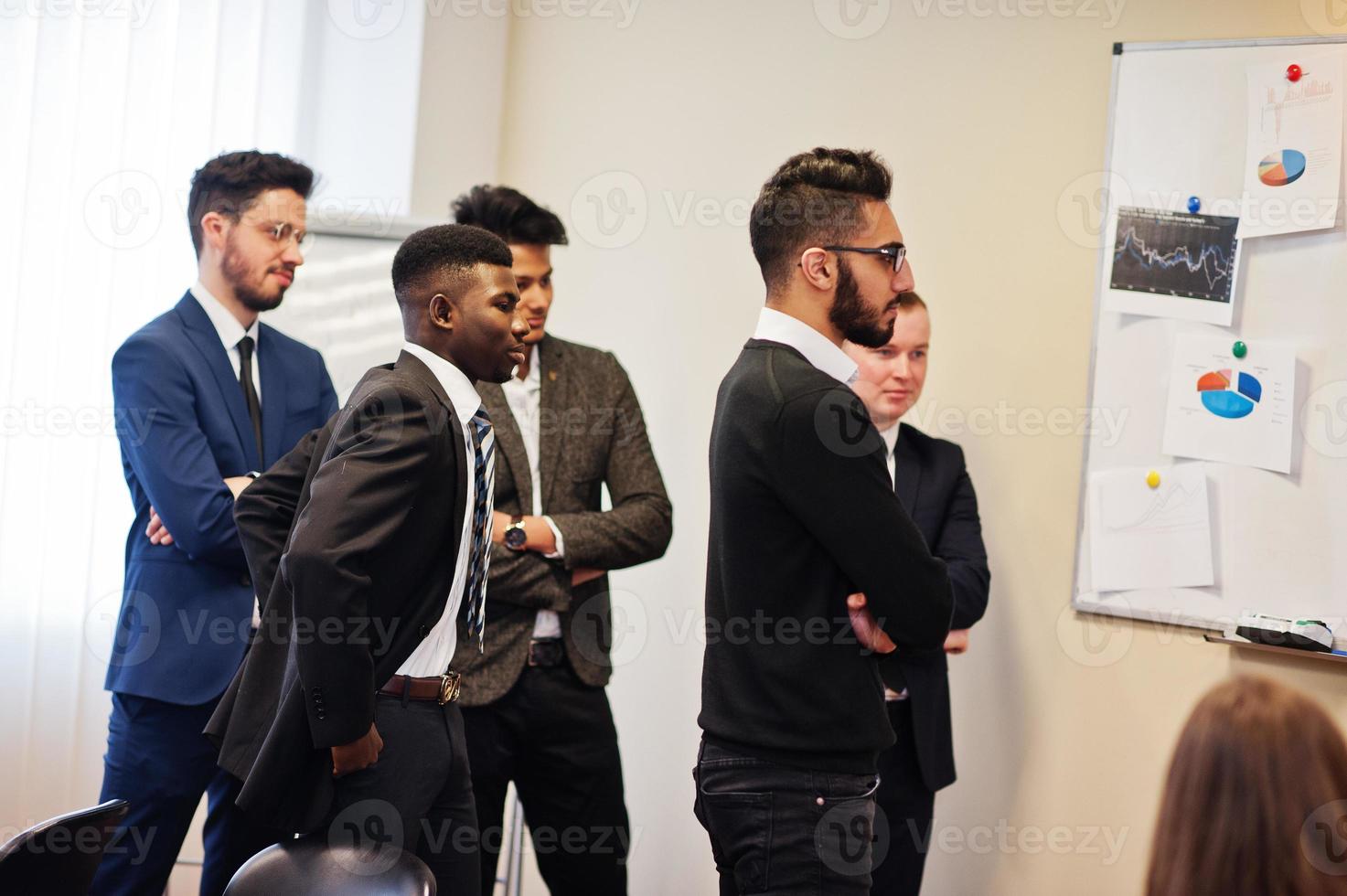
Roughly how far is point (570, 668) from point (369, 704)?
93 centimetres

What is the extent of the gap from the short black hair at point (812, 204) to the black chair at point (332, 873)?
3.55 ft

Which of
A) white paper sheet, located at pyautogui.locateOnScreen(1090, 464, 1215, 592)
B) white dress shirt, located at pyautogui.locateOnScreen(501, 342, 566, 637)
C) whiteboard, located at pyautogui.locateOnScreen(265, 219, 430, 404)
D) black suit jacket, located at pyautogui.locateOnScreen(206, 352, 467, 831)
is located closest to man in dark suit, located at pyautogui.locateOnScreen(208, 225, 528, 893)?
black suit jacket, located at pyautogui.locateOnScreen(206, 352, 467, 831)

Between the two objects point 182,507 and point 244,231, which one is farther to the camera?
point 244,231

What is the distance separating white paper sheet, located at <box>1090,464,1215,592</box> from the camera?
3174 mm

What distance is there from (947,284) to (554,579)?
5.06ft

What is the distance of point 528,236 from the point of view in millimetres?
2908

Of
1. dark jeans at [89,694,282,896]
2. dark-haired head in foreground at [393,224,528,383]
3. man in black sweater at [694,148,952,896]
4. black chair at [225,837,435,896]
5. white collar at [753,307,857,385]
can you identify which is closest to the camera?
black chair at [225,837,435,896]

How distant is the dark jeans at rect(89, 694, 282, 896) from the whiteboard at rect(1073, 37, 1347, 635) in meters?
2.31

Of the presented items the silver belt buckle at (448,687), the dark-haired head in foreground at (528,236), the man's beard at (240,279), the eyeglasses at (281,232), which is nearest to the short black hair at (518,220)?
the dark-haired head in foreground at (528,236)

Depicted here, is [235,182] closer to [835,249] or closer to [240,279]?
[240,279]

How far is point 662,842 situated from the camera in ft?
12.3

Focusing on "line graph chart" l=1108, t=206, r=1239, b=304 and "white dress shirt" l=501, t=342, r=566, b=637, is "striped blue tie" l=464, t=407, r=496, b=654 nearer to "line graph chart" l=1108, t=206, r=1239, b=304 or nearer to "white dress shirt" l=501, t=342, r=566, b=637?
"white dress shirt" l=501, t=342, r=566, b=637

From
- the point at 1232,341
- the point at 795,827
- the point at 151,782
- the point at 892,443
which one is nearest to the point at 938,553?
the point at 892,443

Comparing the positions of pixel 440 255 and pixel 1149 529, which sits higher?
pixel 440 255
